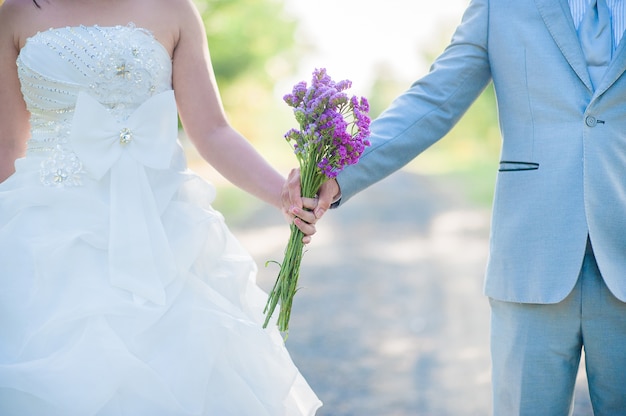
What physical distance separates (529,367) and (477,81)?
1045 millimetres

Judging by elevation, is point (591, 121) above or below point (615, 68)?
below

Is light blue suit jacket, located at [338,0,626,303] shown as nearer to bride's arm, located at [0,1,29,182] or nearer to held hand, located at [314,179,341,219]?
held hand, located at [314,179,341,219]

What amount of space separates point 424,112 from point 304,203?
22.7 inches

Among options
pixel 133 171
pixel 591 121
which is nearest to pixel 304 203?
pixel 133 171

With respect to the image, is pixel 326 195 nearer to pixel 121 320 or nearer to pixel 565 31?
pixel 121 320

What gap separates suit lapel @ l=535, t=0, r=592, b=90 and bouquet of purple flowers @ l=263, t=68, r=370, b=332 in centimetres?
66

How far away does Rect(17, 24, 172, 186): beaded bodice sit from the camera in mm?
2650

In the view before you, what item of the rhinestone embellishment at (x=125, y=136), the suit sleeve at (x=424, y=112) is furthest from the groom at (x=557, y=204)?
the rhinestone embellishment at (x=125, y=136)

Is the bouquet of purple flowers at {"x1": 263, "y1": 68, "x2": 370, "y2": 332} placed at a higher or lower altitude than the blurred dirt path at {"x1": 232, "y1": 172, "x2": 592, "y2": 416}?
higher

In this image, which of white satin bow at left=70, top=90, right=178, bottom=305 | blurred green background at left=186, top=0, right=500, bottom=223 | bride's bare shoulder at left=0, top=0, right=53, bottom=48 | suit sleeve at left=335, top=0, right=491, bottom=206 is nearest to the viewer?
white satin bow at left=70, top=90, right=178, bottom=305

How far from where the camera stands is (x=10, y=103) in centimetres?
281

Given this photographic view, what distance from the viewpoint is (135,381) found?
228 centimetres

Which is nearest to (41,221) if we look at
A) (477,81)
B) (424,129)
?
(424,129)

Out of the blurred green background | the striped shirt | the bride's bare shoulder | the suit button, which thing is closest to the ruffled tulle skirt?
the bride's bare shoulder
